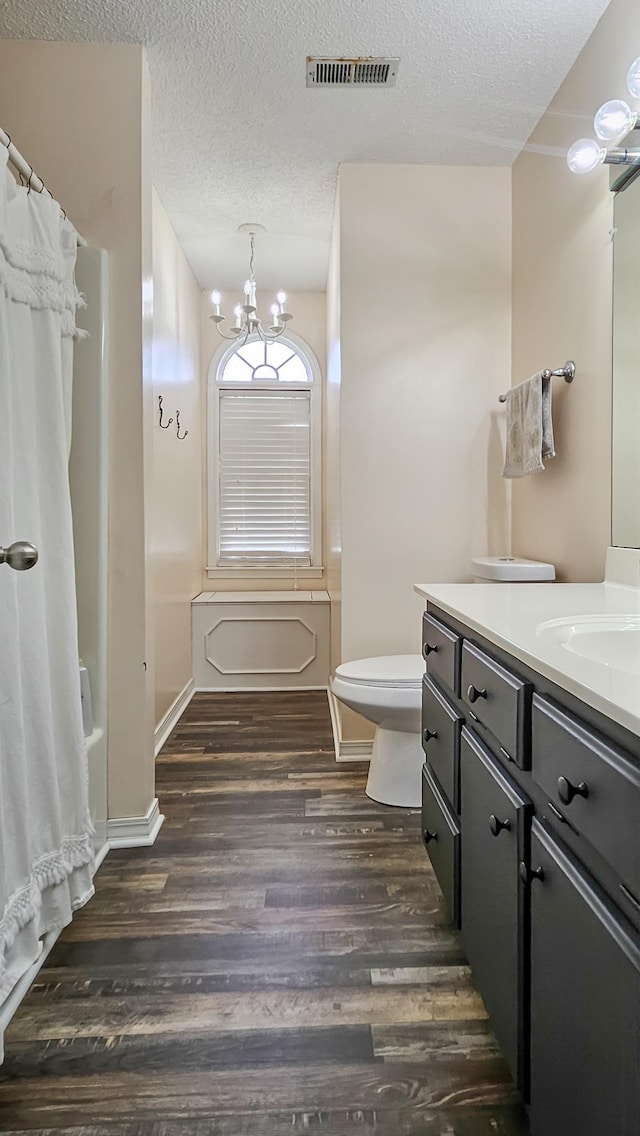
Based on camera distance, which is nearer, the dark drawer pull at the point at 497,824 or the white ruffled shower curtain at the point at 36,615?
the dark drawer pull at the point at 497,824

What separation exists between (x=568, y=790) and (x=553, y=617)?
518 mm

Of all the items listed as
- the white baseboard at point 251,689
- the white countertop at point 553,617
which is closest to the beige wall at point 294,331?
the white baseboard at point 251,689

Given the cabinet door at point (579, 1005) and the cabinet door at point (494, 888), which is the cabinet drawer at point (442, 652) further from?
the cabinet door at point (579, 1005)

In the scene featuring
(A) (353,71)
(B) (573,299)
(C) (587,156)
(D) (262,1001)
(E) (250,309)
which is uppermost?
(A) (353,71)

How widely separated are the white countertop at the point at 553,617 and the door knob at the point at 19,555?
0.84 meters

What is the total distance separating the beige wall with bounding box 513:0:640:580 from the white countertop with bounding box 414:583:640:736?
40 centimetres

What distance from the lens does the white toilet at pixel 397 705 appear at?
7.30 ft

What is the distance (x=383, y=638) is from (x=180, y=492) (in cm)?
160

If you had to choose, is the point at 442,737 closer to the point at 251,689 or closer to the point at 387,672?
the point at 387,672

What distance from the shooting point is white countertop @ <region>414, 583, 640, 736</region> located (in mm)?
736

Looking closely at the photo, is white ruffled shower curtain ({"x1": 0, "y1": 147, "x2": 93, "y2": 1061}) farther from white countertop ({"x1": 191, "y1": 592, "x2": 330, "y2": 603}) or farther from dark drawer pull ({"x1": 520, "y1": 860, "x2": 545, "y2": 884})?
white countertop ({"x1": 191, "y1": 592, "x2": 330, "y2": 603})

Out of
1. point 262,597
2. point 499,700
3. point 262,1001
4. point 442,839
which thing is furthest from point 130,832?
point 262,597

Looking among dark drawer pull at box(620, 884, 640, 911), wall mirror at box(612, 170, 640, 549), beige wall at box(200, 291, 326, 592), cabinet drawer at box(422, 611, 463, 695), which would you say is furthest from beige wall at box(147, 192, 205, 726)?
dark drawer pull at box(620, 884, 640, 911)

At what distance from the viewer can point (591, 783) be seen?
77cm
